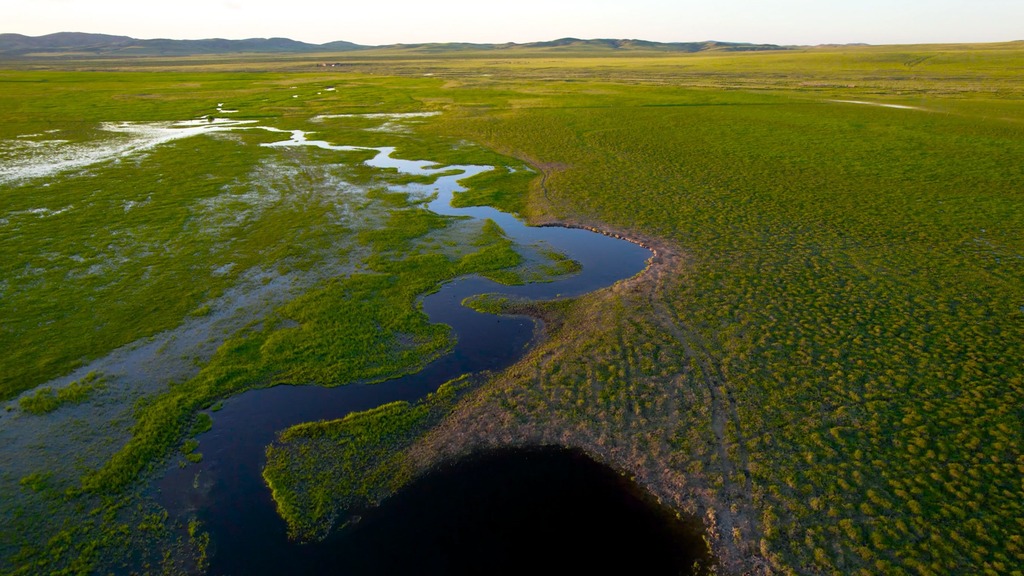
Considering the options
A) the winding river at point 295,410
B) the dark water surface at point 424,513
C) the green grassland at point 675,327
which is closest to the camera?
the dark water surface at point 424,513

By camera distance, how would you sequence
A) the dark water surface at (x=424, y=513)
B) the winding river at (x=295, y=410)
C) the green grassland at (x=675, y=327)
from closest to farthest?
the dark water surface at (x=424, y=513) → the winding river at (x=295, y=410) → the green grassland at (x=675, y=327)

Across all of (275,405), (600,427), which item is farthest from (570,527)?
(275,405)

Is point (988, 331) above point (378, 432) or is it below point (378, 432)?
above

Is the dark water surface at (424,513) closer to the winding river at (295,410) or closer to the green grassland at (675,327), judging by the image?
the winding river at (295,410)

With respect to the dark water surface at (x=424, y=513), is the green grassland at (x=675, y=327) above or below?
above

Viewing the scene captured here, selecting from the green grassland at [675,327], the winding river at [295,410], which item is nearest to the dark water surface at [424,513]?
the winding river at [295,410]

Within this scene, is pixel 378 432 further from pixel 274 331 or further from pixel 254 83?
pixel 254 83
